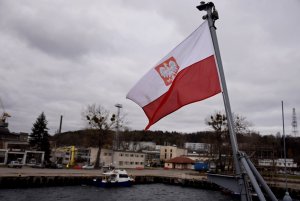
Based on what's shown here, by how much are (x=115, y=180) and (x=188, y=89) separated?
4271cm

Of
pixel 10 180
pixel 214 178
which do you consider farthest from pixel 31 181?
pixel 214 178

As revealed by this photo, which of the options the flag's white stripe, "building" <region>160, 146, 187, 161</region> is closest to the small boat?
the flag's white stripe

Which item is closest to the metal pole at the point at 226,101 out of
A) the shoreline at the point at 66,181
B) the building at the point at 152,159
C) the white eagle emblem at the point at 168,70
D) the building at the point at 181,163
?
the white eagle emblem at the point at 168,70

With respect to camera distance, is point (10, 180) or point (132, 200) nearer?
point (132, 200)

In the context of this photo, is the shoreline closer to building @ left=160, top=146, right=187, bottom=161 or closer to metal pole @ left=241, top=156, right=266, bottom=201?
metal pole @ left=241, top=156, right=266, bottom=201

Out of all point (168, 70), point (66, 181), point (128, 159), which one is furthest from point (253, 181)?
point (128, 159)

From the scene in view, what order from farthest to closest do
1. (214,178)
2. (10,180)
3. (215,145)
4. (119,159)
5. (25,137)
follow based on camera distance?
(25,137) < (119,159) < (215,145) < (10,180) < (214,178)

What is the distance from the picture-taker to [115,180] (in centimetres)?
4778

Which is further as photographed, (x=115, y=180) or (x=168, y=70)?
(x=115, y=180)

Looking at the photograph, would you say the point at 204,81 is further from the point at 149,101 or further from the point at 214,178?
the point at 214,178

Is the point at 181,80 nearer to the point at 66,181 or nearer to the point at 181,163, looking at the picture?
the point at 66,181

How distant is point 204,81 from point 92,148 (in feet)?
239

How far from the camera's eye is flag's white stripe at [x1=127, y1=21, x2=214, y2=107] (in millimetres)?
7641

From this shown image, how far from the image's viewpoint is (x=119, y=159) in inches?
2985
